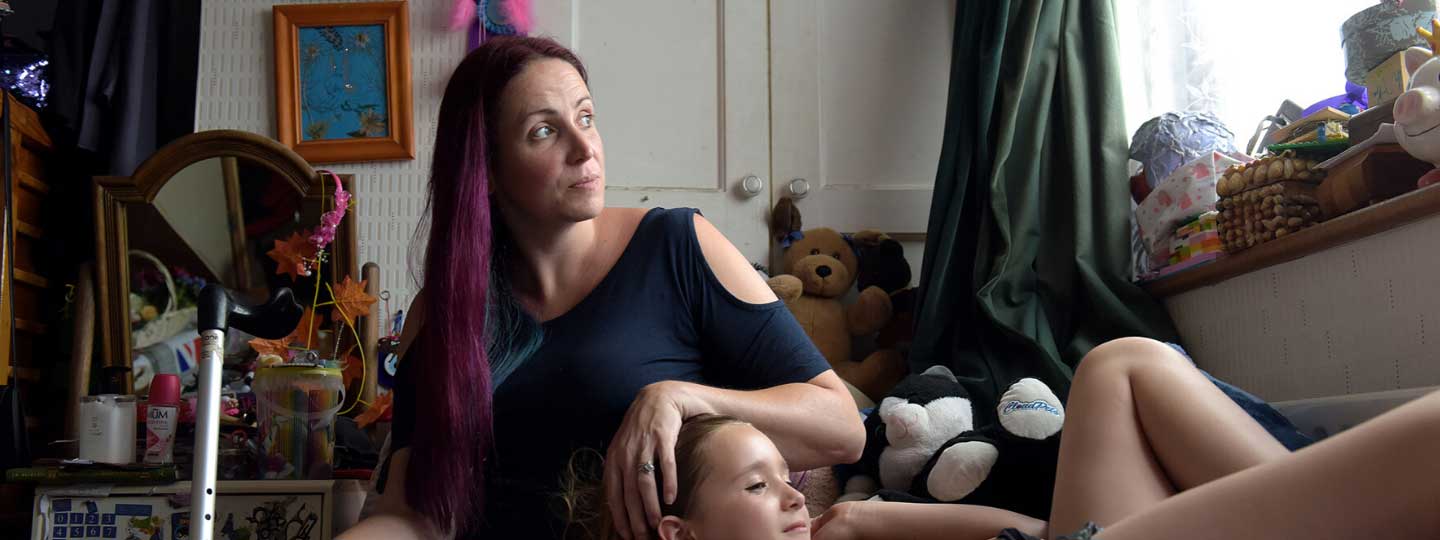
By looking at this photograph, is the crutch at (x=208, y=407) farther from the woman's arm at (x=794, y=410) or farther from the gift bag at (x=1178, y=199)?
the gift bag at (x=1178, y=199)

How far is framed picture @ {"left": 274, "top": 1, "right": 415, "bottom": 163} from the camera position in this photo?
7.83 feet

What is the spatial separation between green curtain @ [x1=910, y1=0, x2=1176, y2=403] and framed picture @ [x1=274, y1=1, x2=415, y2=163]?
3.84 ft

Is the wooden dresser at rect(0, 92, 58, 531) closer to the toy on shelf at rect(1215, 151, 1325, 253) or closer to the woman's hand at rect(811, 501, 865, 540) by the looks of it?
the woman's hand at rect(811, 501, 865, 540)

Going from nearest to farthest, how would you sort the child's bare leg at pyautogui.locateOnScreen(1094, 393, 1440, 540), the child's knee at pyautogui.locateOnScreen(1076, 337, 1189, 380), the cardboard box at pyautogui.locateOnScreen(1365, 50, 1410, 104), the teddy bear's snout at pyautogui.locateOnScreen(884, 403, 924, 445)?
1. the child's bare leg at pyautogui.locateOnScreen(1094, 393, 1440, 540)
2. the child's knee at pyautogui.locateOnScreen(1076, 337, 1189, 380)
3. the cardboard box at pyautogui.locateOnScreen(1365, 50, 1410, 104)
4. the teddy bear's snout at pyautogui.locateOnScreen(884, 403, 924, 445)

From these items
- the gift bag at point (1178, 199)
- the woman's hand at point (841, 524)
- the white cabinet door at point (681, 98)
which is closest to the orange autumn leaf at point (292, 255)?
the white cabinet door at point (681, 98)

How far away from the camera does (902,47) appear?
2.46 metres

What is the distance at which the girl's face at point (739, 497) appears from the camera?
3.43 ft

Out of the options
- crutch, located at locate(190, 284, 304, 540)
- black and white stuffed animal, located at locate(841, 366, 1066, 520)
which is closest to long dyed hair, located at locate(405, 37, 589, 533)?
crutch, located at locate(190, 284, 304, 540)

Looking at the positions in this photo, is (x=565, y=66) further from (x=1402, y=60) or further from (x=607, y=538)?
(x=1402, y=60)

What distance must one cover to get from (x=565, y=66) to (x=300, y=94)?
1297mm

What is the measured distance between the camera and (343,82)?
241 cm

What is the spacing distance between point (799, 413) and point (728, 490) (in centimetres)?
14

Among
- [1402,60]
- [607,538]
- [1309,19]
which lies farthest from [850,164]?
[607,538]

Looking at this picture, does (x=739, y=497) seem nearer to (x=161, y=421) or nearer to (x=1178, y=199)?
(x=1178, y=199)
